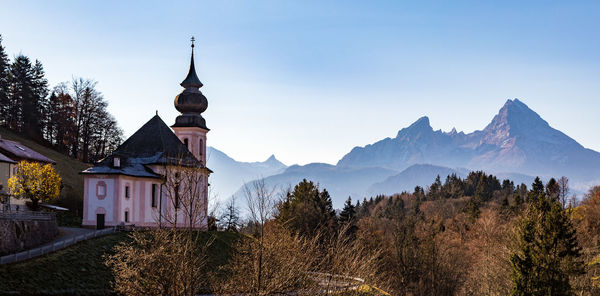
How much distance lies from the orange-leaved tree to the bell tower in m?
18.0

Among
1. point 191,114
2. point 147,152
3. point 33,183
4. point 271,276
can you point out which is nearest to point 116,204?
point 147,152

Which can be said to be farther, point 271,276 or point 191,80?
point 191,80

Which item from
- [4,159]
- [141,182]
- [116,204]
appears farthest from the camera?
[141,182]

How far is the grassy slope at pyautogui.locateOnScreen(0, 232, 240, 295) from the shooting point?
32.3 metres

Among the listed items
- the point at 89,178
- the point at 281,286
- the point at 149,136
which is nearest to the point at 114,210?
the point at 89,178

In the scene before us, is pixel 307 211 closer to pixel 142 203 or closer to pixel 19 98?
pixel 142 203

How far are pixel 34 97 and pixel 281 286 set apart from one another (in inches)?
2866

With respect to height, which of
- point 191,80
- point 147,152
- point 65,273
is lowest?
point 65,273

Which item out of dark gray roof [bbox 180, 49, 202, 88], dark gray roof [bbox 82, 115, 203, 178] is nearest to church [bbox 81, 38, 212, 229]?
dark gray roof [bbox 82, 115, 203, 178]

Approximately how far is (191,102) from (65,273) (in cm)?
3441

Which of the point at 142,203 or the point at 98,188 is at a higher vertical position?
the point at 98,188

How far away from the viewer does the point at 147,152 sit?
2363 inches

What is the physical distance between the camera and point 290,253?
103 ft

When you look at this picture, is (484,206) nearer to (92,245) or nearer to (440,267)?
(440,267)
